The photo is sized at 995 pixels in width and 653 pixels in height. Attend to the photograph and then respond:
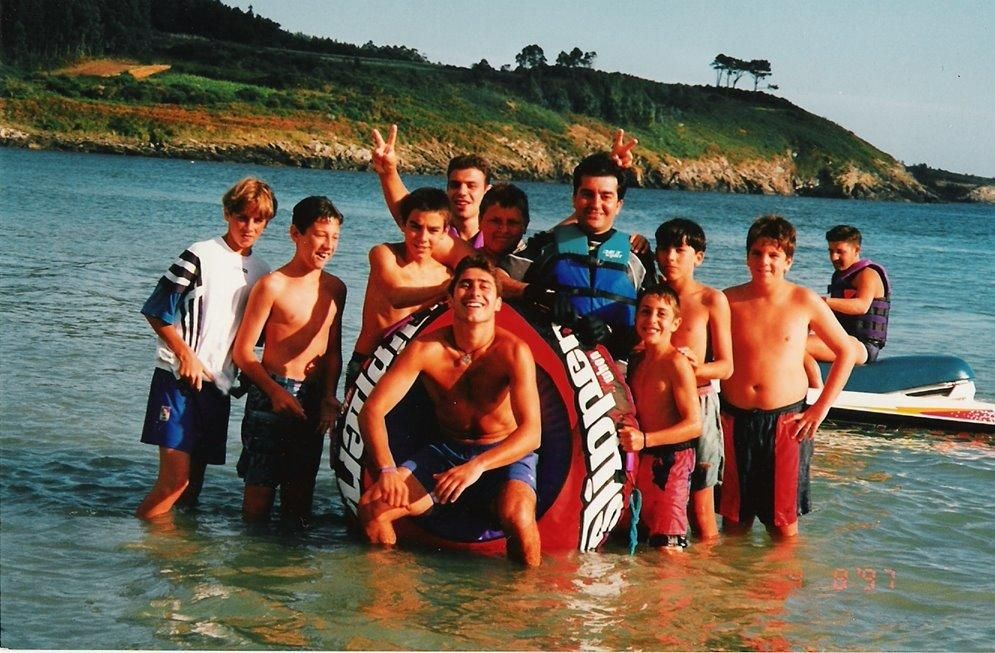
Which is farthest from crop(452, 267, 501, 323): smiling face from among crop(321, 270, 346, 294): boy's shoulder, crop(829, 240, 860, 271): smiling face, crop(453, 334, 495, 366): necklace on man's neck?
crop(829, 240, 860, 271): smiling face

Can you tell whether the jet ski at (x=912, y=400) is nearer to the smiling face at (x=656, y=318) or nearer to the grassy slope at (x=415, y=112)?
the smiling face at (x=656, y=318)

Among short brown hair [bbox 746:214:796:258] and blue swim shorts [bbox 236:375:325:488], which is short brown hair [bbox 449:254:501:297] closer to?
blue swim shorts [bbox 236:375:325:488]

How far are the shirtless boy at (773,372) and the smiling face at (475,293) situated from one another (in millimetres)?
1273

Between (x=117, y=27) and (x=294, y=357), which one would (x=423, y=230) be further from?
(x=117, y=27)

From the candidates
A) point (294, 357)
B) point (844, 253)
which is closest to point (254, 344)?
point (294, 357)

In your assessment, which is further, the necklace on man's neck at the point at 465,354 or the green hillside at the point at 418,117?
the green hillside at the point at 418,117

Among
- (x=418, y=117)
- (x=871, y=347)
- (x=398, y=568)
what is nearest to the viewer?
(x=398, y=568)

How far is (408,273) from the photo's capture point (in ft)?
16.0

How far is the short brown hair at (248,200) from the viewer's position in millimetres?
4762

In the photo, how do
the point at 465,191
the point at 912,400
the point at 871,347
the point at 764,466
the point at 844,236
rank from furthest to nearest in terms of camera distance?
1. the point at 912,400
2. the point at 871,347
3. the point at 844,236
4. the point at 465,191
5. the point at 764,466

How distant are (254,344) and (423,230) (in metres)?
0.85

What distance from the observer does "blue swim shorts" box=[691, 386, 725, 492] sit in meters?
4.90

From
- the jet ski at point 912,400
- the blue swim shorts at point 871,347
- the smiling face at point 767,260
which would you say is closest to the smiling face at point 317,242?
the smiling face at point 767,260

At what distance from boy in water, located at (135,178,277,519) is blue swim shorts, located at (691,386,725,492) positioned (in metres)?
2.01
